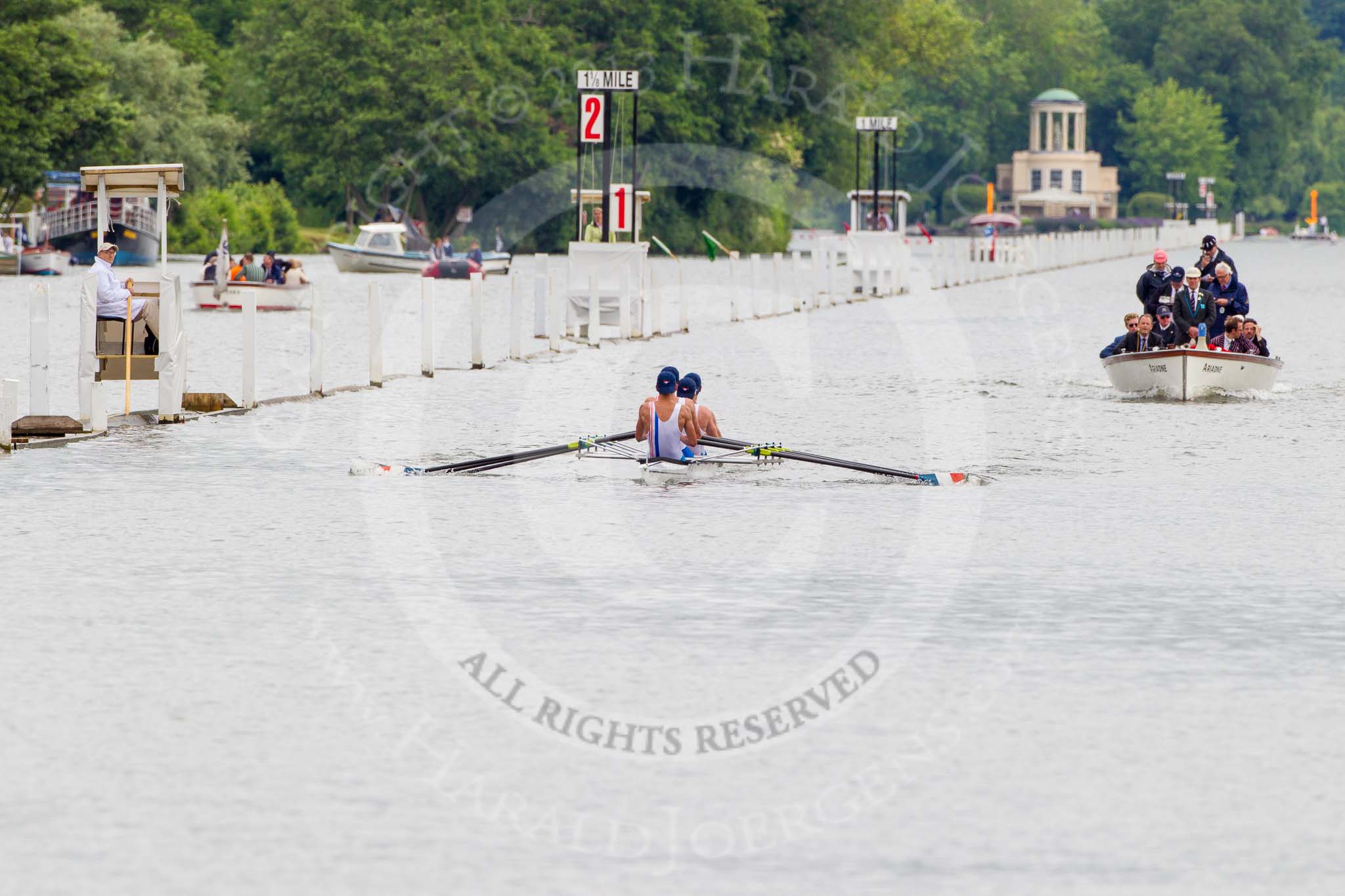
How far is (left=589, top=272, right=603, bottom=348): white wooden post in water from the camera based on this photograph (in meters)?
36.4

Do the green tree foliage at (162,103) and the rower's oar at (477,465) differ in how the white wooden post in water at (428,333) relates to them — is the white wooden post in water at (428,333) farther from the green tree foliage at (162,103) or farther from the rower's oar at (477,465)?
the green tree foliage at (162,103)

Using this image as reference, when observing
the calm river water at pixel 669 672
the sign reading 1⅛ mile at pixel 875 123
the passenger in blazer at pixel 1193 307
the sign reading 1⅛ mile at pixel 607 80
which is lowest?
the calm river water at pixel 669 672

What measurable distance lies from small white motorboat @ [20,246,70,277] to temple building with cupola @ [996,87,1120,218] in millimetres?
113047

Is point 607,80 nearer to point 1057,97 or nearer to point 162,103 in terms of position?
point 162,103

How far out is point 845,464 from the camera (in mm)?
18219

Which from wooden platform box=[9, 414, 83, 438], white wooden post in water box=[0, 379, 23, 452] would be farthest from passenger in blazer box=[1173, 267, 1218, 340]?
white wooden post in water box=[0, 379, 23, 452]

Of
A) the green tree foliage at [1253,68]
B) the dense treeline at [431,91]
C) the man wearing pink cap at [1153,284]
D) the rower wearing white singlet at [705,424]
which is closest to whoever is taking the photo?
the rower wearing white singlet at [705,424]

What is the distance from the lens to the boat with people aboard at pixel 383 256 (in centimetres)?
7650

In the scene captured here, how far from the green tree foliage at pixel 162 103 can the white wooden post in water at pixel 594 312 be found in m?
54.0

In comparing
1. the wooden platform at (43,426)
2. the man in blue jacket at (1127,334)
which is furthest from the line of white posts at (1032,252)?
the wooden platform at (43,426)

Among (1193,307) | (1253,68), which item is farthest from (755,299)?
(1253,68)

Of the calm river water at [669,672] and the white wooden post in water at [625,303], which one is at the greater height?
the white wooden post in water at [625,303]

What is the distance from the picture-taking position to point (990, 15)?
19088 centimetres

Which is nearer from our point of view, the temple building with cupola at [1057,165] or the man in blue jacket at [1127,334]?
the man in blue jacket at [1127,334]
